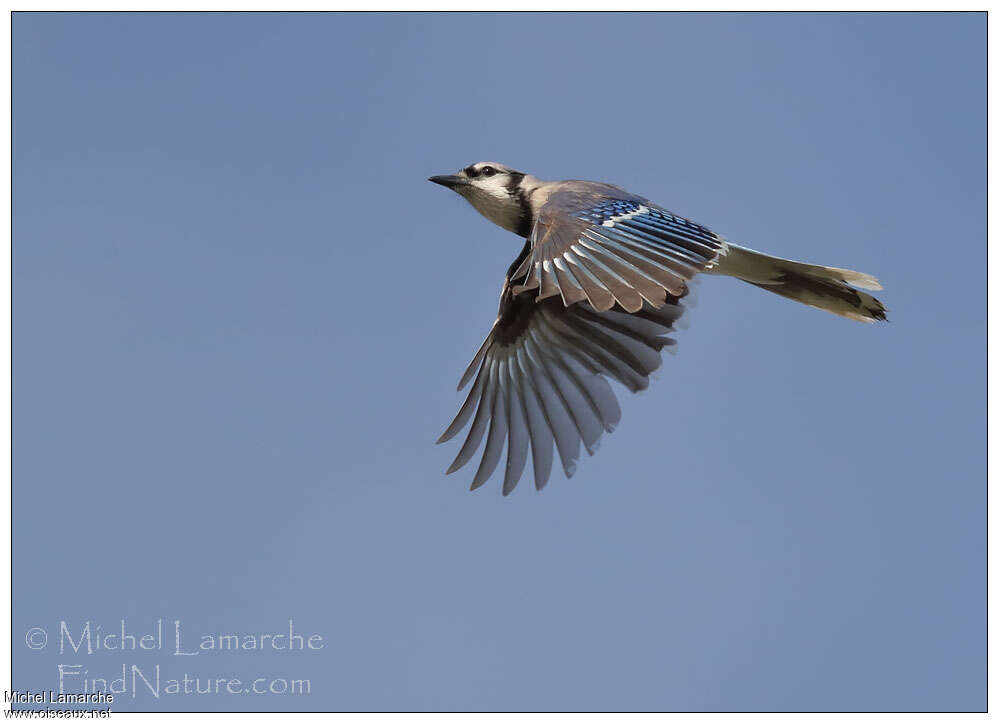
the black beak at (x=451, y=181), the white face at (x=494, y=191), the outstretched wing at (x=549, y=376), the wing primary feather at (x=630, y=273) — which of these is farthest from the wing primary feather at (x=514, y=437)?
the wing primary feather at (x=630, y=273)

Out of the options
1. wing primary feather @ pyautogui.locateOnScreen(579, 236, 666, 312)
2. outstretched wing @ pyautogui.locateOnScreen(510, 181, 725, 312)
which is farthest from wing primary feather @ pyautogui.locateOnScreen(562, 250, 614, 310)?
wing primary feather @ pyautogui.locateOnScreen(579, 236, 666, 312)

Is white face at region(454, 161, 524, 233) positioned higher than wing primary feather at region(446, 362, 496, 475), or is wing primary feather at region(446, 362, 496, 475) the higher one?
white face at region(454, 161, 524, 233)

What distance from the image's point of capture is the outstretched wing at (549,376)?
9.77 meters

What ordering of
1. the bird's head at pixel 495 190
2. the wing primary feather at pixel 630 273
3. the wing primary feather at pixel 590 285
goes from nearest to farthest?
1. the wing primary feather at pixel 590 285
2. the wing primary feather at pixel 630 273
3. the bird's head at pixel 495 190

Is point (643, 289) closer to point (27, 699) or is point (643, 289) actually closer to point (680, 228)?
point (680, 228)

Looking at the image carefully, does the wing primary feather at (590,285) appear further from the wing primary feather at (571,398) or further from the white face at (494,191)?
the white face at (494,191)

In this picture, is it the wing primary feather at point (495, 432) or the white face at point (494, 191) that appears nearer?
the wing primary feather at point (495, 432)

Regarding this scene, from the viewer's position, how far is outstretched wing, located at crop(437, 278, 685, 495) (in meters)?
9.77

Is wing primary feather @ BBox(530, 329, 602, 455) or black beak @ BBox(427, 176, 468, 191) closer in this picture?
wing primary feather @ BBox(530, 329, 602, 455)

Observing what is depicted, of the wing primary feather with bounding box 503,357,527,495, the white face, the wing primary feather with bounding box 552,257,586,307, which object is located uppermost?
the white face

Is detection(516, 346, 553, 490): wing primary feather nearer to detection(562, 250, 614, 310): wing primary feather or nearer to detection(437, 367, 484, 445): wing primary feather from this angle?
detection(437, 367, 484, 445): wing primary feather

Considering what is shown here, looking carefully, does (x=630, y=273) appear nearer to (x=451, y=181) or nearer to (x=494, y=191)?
(x=494, y=191)

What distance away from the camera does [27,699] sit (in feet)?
29.6

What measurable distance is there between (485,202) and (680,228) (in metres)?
2.18
